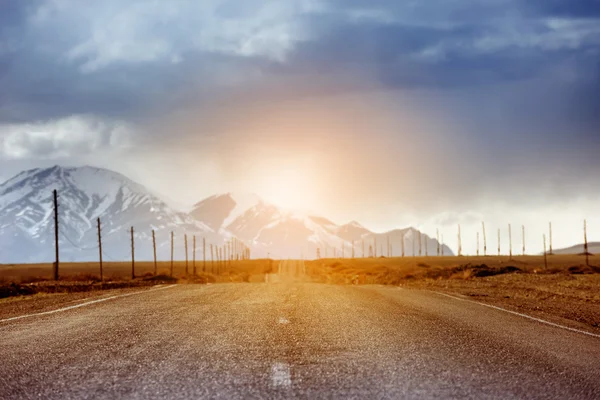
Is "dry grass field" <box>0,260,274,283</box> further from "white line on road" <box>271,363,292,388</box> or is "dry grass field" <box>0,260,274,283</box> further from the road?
"white line on road" <box>271,363,292,388</box>

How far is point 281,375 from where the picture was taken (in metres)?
7.71

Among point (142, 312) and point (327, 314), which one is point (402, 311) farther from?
point (142, 312)

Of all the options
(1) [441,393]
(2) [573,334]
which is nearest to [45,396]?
(1) [441,393]

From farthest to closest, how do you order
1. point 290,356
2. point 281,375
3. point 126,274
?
point 126,274, point 290,356, point 281,375

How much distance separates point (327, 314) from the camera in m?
14.9

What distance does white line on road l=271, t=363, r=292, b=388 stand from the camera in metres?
7.29

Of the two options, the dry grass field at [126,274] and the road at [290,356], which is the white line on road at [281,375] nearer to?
the road at [290,356]

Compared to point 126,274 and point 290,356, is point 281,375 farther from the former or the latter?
point 126,274

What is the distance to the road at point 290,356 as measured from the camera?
717cm

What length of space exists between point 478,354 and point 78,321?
820 centimetres

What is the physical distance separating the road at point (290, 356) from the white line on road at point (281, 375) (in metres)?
0.02

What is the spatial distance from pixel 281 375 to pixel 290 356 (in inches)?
53.6

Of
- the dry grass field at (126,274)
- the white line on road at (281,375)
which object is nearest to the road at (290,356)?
the white line on road at (281,375)

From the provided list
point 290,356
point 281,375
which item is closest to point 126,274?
point 290,356
